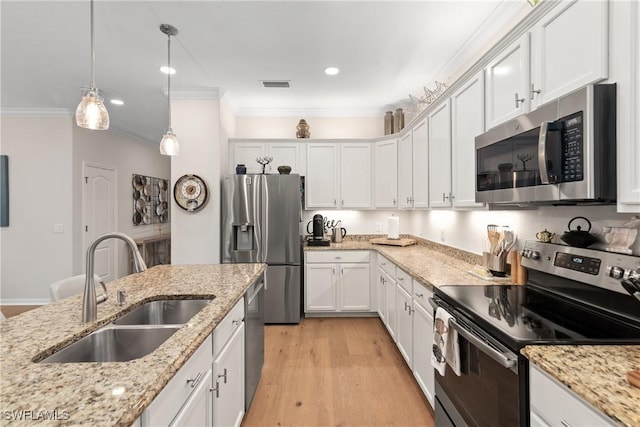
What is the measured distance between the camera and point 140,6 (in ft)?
7.52

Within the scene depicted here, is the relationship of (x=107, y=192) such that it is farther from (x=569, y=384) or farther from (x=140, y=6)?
(x=569, y=384)

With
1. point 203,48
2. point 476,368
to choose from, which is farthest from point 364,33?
point 476,368

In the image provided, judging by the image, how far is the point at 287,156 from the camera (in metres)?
4.35

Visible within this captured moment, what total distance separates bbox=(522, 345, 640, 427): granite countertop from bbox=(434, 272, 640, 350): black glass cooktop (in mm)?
46

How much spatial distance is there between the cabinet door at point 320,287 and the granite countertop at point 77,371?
2289 mm

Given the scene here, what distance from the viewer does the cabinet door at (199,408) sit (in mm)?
1079

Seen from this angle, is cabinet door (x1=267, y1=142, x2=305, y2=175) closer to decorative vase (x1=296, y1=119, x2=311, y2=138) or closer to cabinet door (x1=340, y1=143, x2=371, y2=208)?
decorative vase (x1=296, y1=119, x2=311, y2=138)

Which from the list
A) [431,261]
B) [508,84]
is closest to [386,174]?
[431,261]

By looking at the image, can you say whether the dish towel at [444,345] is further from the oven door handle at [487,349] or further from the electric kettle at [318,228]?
the electric kettle at [318,228]

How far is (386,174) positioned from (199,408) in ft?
11.4

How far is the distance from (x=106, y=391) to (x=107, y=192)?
5.67m

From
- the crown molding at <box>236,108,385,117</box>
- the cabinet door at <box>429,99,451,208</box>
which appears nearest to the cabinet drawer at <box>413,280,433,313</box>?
the cabinet door at <box>429,99,451,208</box>

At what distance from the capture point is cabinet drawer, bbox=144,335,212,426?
0.89 meters

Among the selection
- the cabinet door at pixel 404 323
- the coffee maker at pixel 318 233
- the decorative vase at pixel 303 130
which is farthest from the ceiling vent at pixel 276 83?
the cabinet door at pixel 404 323
